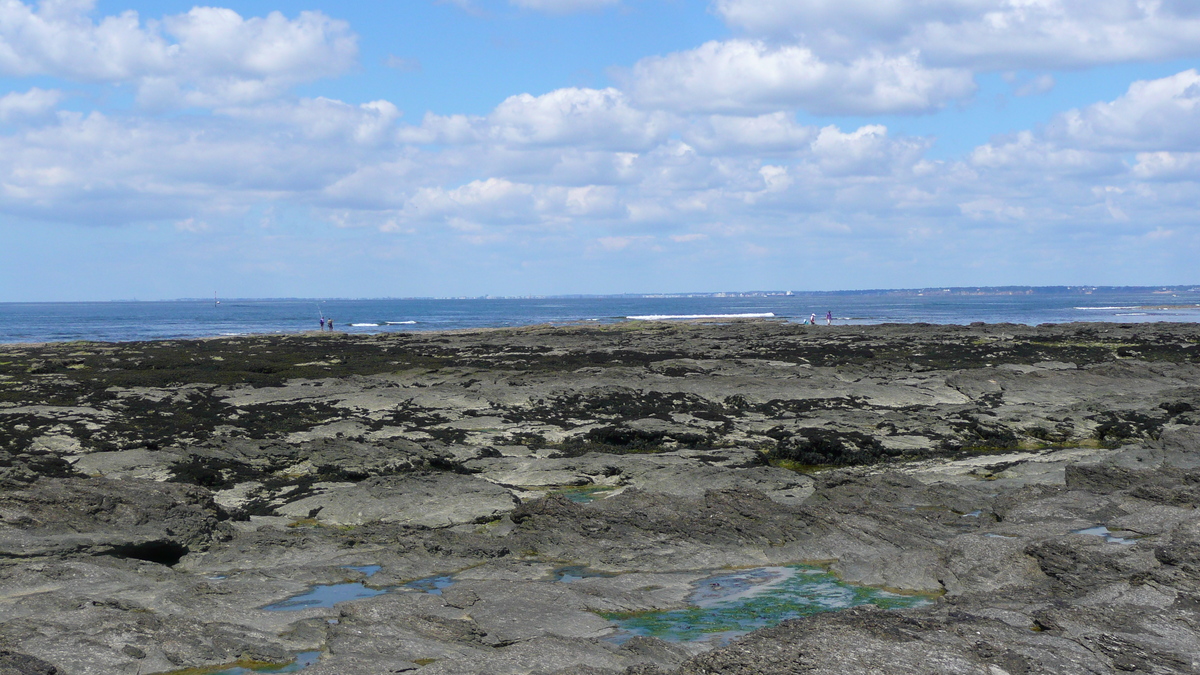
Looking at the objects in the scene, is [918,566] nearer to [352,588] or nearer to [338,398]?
[352,588]

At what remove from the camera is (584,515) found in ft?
46.4

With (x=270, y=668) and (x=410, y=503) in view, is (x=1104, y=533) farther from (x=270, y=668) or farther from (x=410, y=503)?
(x=270, y=668)

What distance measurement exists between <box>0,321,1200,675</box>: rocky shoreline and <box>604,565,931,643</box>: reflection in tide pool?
29 centimetres

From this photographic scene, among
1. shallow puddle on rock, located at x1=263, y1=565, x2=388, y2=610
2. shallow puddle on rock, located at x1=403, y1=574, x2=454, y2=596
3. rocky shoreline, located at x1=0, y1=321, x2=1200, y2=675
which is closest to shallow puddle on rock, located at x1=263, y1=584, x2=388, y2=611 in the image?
shallow puddle on rock, located at x1=263, y1=565, x2=388, y2=610

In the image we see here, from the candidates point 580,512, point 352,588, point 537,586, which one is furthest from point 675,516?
point 352,588

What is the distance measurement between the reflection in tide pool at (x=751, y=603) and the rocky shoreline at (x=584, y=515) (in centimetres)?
29

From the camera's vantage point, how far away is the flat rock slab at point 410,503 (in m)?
15.0

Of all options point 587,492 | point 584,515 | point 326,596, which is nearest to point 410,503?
point 584,515

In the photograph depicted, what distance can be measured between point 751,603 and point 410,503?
664 centimetres

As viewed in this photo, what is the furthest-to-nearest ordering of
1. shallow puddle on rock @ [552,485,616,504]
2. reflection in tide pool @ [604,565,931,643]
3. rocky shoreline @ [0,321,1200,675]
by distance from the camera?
shallow puddle on rock @ [552,485,616,504]
reflection in tide pool @ [604,565,931,643]
rocky shoreline @ [0,321,1200,675]

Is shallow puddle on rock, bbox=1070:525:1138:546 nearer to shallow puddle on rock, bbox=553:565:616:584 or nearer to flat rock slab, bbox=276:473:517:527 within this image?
shallow puddle on rock, bbox=553:565:616:584

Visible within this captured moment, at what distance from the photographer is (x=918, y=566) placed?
1203 centimetres

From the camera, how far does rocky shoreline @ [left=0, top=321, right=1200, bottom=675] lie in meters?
8.77

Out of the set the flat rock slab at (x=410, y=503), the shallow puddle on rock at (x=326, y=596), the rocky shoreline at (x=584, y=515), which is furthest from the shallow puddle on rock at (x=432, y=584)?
the flat rock slab at (x=410, y=503)
